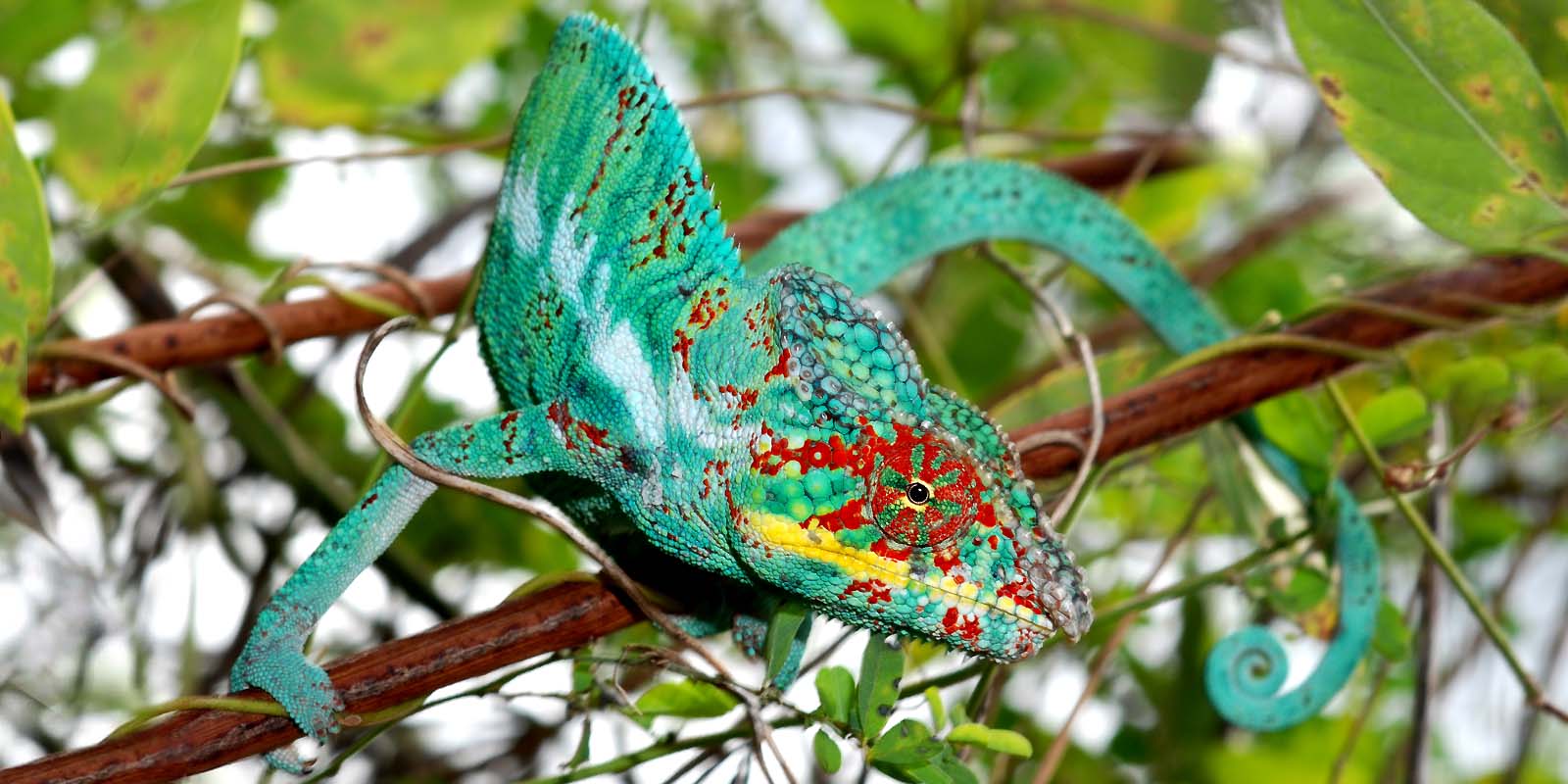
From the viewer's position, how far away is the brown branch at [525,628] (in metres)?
0.87

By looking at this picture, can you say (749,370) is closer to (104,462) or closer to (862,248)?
(862,248)

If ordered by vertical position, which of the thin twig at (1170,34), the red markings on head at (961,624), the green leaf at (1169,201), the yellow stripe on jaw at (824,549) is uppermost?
the green leaf at (1169,201)

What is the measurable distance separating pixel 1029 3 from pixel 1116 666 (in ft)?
2.85

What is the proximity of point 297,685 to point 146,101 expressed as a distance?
558 mm

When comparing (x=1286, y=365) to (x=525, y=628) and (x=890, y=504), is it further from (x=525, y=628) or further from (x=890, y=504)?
(x=525, y=628)

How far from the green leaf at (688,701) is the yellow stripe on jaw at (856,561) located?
195mm

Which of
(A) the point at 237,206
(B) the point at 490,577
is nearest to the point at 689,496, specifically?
(B) the point at 490,577

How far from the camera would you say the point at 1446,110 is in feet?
3.36

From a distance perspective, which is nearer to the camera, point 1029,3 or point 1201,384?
point 1201,384

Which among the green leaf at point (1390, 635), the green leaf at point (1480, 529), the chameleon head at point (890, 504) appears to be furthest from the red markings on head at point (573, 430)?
the green leaf at point (1480, 529)

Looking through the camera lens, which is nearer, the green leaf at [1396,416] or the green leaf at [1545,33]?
the green leaf at [1545,33]

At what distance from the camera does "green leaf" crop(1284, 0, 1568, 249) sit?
3.28 ft

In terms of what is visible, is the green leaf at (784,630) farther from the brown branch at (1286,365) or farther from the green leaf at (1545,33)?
the green leaf at (1545,33)

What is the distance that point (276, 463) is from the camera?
170 centimetres
